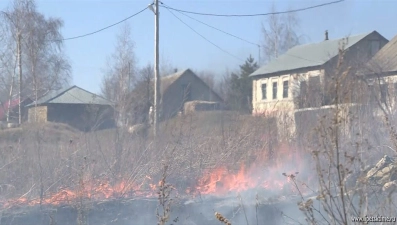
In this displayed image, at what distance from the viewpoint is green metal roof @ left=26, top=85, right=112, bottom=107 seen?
1640 inches

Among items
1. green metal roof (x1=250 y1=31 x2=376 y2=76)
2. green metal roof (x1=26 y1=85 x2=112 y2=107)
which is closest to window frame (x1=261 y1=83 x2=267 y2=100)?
green metal roof (x1=250 y1=31 x2=376 y2=76)

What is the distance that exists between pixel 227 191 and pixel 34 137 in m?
4.14

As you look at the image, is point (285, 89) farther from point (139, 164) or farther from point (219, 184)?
point (139, 164)

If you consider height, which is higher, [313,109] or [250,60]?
[250,60]

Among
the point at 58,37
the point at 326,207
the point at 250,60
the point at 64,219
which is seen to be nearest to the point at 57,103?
the point at 58,37

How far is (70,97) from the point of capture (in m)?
43.4

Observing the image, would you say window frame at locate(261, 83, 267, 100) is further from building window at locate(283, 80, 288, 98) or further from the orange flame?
the orange flame

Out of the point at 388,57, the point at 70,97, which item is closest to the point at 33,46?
the point at 70,97

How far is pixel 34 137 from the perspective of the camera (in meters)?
12.7

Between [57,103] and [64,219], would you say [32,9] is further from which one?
[64,219]

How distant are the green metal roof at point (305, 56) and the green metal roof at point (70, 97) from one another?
11.8 meters

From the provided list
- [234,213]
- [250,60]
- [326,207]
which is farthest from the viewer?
[250,60]

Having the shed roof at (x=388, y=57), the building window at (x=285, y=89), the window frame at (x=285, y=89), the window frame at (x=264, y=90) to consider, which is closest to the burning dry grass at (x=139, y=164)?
the shed roof at (x=388, y=57)

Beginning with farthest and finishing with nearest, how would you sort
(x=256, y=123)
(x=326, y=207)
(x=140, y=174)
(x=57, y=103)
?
(x=57, y=103)
(x=256, y=123)
(x=140, y=174)
(x=326, y=207)
